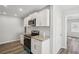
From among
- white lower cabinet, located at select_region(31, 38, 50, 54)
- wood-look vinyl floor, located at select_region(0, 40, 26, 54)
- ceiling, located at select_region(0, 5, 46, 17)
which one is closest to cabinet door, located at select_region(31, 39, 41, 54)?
white lower cabinet, located at select_region(31, 38, 50, 54)

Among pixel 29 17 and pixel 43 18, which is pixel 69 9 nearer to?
pixel 43 18

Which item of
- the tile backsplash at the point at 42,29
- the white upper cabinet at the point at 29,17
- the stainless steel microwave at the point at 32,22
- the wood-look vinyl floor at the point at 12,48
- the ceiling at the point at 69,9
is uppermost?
the ceiling at the point at 69,9

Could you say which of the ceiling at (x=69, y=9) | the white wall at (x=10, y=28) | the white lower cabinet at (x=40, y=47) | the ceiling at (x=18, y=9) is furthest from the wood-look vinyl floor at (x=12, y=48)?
the ceiling at (x=69, y=9)

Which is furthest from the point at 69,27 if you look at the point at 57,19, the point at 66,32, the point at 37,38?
the point at 37,38

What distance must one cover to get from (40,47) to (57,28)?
44 cm

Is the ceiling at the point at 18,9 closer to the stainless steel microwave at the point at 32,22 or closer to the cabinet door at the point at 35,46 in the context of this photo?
the stainless steel microwave at the point at 32,22

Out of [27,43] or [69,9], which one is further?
[27,43]

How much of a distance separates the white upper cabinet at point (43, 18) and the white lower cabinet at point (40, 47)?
1.00 ft

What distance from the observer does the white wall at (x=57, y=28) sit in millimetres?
1163

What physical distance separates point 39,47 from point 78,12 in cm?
85

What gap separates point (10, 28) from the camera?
1195 mm

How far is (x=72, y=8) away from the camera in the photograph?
111 cm

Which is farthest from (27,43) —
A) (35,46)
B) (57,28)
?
(57,28)

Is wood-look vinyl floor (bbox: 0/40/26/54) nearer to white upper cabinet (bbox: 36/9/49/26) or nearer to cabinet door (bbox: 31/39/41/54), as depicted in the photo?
cabinet door (bbox: 31/39/41/54)
